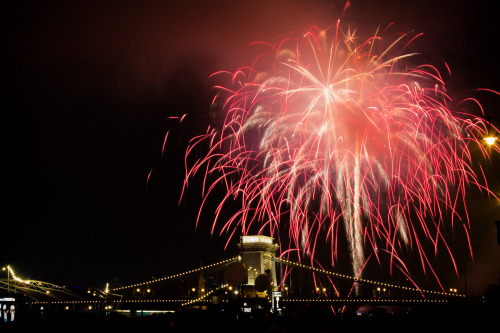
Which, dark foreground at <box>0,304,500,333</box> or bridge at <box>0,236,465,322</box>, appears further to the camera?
bridge at <box>0,236,465,322</box>

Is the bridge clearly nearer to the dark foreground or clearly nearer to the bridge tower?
the bridge tower

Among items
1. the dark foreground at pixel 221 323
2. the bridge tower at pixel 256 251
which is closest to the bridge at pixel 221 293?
the bridge tower at pixel 256 251

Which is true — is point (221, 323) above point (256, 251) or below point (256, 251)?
below

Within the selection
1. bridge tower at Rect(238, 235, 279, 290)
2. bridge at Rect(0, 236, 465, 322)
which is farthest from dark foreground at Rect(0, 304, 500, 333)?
bridge tower at Rect(238, 235, 279, 290)

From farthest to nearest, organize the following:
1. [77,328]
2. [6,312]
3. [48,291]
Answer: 1. [48,291]
2. [6,312]
3. [77,328]

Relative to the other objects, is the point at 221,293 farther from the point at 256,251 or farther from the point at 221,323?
Answer: the point at 221,323

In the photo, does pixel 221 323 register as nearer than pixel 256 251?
Yes

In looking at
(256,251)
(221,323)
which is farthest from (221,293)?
(221,323)

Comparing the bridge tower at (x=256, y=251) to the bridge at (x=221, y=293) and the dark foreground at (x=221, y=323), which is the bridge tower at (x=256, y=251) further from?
the dark foreground at (x=221, y=323)

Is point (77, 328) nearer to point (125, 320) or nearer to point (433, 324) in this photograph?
point (125, 320)

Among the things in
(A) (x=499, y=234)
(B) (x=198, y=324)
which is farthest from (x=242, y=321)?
(A) (x=499, y=234)

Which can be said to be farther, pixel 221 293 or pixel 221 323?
pixel 221 293
